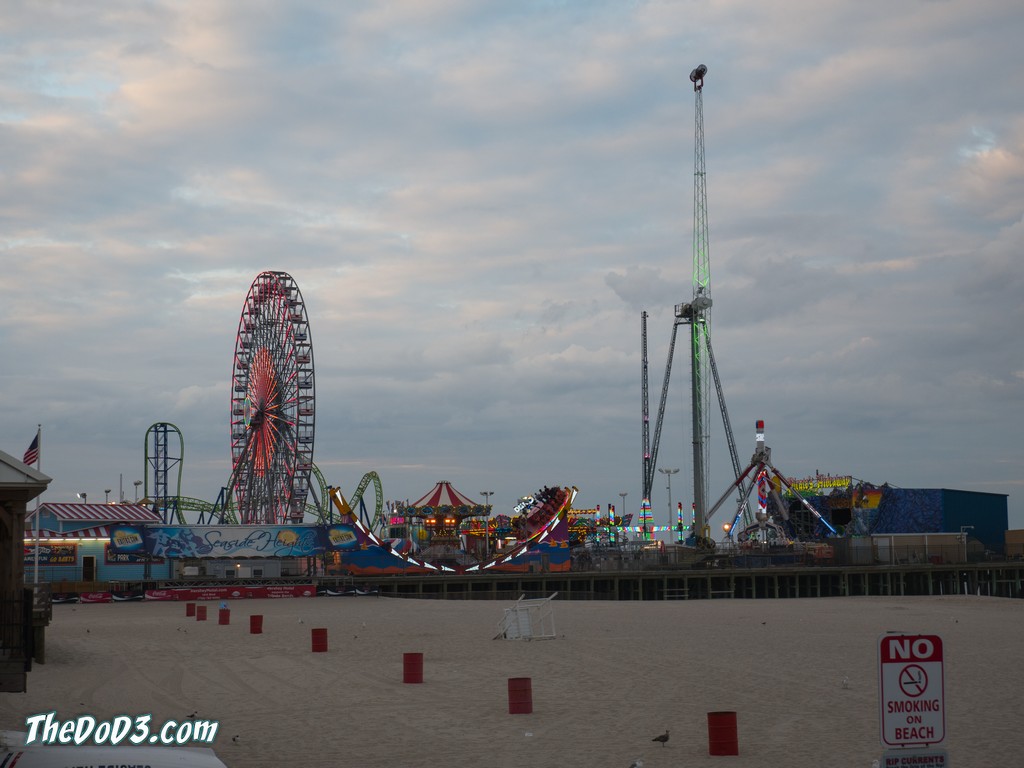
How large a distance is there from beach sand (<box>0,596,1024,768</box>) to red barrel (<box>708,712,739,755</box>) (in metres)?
0.15

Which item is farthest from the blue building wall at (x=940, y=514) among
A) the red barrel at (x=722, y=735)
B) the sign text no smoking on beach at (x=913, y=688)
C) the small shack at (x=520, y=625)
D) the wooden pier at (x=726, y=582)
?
the sign text no smoking on beach at (x=913, y=688)

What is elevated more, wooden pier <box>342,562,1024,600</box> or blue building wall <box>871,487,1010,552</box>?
blue building wall <box>871,487,1010,552</box>

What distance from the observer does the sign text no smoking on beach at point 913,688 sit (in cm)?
570

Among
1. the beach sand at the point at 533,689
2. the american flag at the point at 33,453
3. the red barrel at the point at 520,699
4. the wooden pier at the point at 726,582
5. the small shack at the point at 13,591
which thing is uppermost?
the american flag at the point at 33,453

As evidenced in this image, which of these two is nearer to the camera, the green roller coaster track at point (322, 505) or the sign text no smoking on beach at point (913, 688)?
the sign text no smoking on beach at point (913, 688)

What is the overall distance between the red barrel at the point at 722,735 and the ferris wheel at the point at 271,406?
53817mm

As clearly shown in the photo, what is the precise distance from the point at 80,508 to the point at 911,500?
64.7 meters

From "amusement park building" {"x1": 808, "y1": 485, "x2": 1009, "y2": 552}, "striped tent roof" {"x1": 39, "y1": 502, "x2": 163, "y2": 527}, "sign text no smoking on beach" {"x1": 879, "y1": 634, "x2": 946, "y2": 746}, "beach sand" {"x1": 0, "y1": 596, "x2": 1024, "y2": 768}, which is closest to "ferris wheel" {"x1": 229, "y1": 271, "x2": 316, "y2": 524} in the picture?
"striped tent roof" {"x1": 39, "y1": 502, "x2": 163, "y2": 527}

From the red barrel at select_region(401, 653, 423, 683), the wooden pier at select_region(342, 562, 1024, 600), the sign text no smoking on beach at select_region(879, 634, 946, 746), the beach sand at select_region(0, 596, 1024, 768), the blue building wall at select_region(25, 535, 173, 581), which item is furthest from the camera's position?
the wooden pier at select_region(342, 562, 1024, 600)

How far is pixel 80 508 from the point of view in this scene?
5716cm

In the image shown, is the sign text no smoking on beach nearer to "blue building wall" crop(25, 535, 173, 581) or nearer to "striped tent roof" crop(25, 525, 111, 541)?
"blue building wall" crop(25, 535, 173, 581)

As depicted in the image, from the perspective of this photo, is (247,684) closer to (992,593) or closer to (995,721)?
(995,721)

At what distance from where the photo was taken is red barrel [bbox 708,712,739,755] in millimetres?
13125

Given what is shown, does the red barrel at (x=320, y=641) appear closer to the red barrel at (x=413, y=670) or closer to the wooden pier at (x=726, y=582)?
the red barrel at (x=413, y=670)
